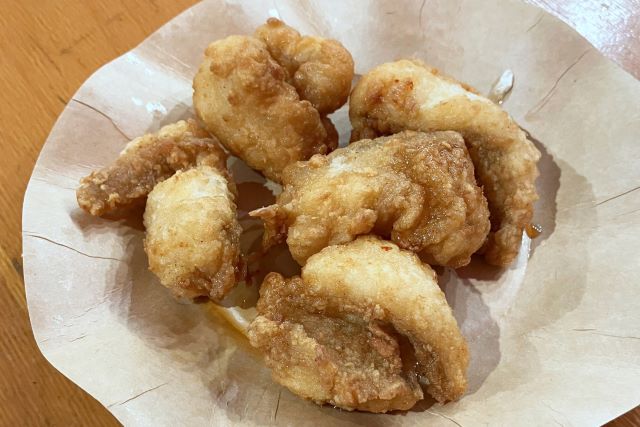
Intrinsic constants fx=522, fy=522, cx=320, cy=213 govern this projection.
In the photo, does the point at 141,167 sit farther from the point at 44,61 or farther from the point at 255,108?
the point at 44,61

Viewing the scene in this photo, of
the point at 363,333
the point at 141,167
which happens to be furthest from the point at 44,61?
the point at 363,333

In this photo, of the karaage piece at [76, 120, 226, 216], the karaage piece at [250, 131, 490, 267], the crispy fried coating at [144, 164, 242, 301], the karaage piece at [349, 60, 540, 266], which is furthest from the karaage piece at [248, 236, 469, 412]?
the karaage piece at [76, 120, 226, 216]

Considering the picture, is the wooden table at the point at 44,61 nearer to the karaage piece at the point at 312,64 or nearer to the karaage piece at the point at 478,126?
the karaage piece at the point at 312,64

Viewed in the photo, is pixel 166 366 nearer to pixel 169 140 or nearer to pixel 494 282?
pixel 169 140

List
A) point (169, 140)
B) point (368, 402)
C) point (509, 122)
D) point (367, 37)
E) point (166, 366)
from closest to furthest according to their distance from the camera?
point (368, 402) → point (166, 366) → point (509, 122) → point (169, 140) → point (367, 37)

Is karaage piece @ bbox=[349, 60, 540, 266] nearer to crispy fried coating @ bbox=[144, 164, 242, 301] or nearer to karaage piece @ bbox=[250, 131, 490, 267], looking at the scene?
karaage piece @ bbox=[250, 131, 490, 267]

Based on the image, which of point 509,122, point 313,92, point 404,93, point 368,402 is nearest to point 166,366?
point 368,402
